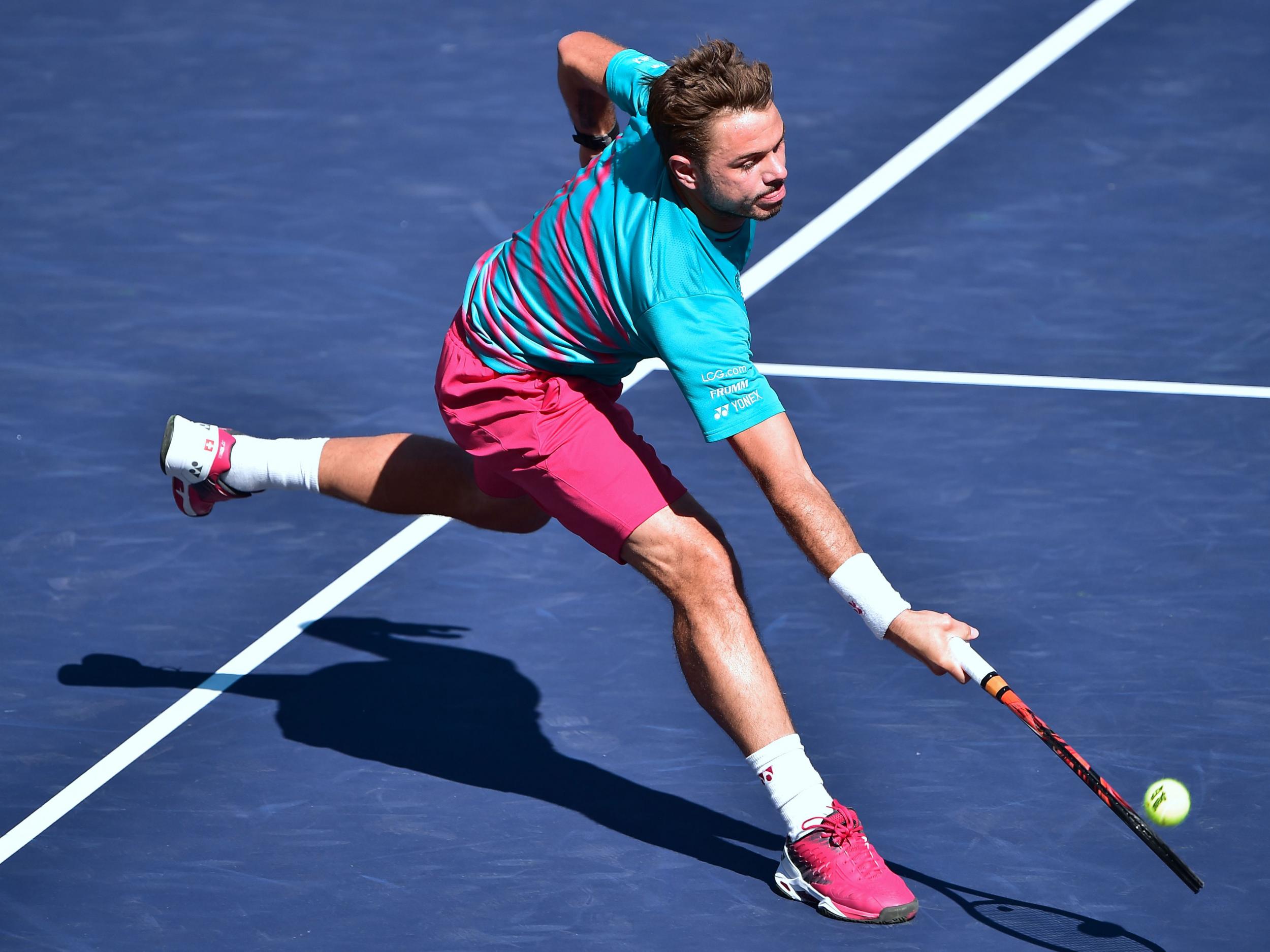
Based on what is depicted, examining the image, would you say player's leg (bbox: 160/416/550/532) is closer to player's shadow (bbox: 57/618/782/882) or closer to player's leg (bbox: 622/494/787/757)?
player's shadow (bbox: 57/618/782/882)

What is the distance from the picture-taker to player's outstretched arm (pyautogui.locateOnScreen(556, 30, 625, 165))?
18.1 ft

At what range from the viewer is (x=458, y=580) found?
6191 mm

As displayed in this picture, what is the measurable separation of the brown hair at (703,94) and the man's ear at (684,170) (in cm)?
1

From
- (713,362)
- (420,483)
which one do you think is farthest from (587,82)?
(713,362)

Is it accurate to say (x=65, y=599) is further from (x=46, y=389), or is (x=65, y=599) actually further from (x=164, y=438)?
(x=46, y=389)

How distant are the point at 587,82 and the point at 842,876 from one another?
7.90 feet

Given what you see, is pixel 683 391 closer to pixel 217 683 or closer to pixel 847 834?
pixel 847 834

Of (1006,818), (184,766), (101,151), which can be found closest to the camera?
(1006,818)

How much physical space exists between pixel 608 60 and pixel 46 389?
2.86 metres

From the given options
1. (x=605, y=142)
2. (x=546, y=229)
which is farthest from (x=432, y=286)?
(x=546, y=229)

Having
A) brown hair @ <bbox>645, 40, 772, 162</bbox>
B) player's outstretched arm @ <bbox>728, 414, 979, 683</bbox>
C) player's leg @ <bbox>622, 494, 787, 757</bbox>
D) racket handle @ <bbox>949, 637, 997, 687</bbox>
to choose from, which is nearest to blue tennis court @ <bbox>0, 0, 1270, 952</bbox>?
player's leg @ <bbox>622, 494, 787, 757</bbox>

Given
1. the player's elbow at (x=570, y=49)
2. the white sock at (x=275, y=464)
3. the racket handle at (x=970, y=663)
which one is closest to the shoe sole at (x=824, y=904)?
the racket handle at (x=970, y=663)

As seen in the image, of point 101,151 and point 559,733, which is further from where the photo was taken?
point 101,151

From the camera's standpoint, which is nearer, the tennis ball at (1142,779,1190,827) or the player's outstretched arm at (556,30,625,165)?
the tennis ball at (1142,779,1190,827)
